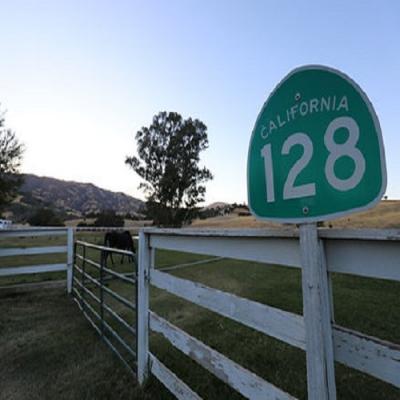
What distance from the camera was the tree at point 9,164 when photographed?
13.5 metres

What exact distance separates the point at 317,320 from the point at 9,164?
52.9ft

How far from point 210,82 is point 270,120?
307 inches

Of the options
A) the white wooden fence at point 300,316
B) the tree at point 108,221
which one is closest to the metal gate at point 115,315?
the white wooden fence at point 300,316

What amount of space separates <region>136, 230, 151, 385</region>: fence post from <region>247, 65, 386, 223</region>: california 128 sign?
4.30 ft

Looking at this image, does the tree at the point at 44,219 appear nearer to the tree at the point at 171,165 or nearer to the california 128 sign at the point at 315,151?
the tree at the point at 171,165

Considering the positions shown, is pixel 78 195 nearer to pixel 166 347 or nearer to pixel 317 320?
pixel 166 347

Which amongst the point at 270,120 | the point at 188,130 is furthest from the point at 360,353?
the point at 188,130

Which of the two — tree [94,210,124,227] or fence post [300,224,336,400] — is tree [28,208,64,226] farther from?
fence post [300,224,336,400]

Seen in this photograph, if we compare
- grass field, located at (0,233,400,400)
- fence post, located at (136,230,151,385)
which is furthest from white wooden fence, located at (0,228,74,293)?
fence post, located at (136,230,151,385)

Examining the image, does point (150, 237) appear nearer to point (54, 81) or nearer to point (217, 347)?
point (217, 347)

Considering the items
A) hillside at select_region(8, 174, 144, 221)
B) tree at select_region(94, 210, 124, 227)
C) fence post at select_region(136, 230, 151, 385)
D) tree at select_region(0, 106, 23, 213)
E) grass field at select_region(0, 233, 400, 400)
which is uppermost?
hillside at select_region(8, 174, 144, 221)

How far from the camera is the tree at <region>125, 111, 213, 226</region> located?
23094 millimetres

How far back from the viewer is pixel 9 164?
1380 cm

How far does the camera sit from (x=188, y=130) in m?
24.4
